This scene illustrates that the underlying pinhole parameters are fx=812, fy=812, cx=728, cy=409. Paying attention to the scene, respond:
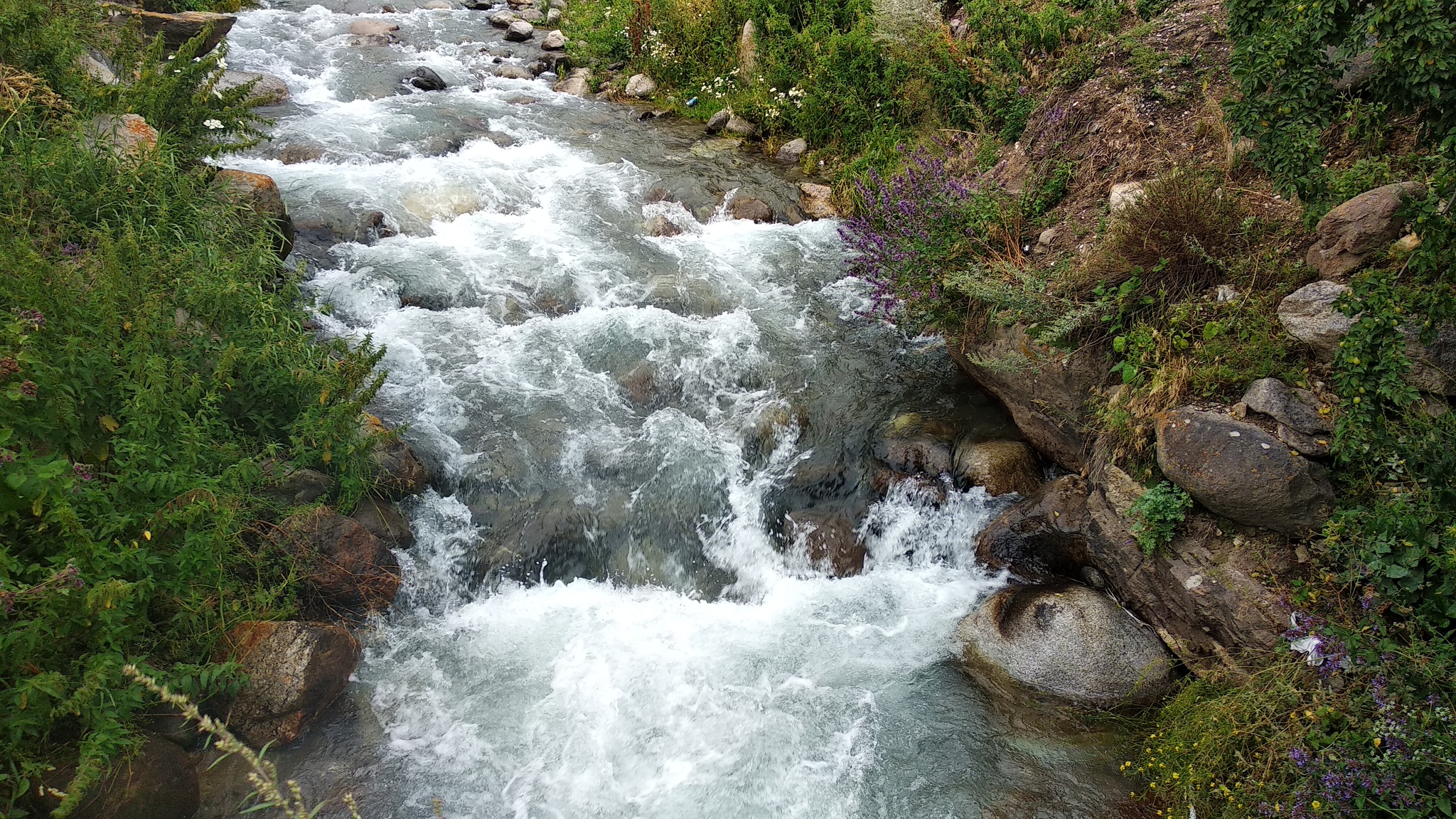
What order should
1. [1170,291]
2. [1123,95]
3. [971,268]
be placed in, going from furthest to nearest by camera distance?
[1123,95], [971,268], [1170,291]

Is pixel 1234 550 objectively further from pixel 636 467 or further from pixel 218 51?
pixel 218 51

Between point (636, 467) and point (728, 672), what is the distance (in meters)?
2.01

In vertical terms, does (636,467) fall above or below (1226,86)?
below

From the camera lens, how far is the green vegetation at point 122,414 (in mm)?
3596

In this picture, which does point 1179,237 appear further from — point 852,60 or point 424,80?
point 424,80

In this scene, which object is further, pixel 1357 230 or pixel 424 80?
pixel 424 80

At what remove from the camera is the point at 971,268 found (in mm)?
6480

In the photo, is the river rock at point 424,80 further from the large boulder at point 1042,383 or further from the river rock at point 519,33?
the large boulder at point 1042,383

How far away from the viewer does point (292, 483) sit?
531cm

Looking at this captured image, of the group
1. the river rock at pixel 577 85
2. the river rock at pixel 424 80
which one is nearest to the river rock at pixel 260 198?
the river rock at pixel 424 80

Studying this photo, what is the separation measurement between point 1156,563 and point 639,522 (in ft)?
11.7

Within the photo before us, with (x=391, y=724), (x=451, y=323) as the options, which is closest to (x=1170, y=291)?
(x=391, y=724)

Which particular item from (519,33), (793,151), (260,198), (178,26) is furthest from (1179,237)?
(519,33)

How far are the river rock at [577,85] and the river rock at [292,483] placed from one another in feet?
34.6
